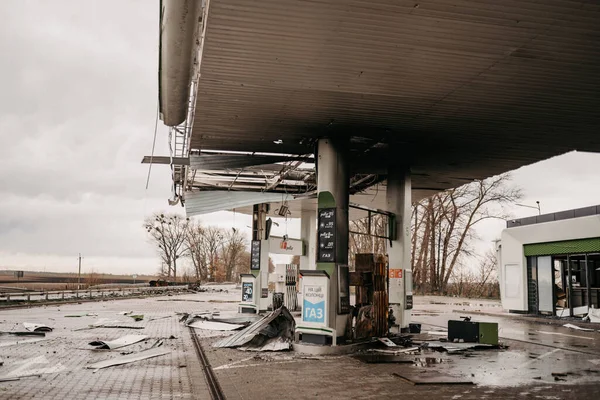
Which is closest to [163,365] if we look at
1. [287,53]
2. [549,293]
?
→ [287,53]

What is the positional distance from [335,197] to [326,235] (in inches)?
38.9

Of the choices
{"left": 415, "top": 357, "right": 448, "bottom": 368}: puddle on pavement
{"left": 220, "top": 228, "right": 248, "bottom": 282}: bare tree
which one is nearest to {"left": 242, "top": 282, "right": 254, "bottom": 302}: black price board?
{"left": 415, "top": 357, "right": 448, "bottom": 368}: puddle on pavement

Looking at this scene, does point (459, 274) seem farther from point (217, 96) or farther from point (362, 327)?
point (217, 96)

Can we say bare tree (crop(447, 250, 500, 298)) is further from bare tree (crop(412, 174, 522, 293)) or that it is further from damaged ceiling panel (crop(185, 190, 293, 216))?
damaged ceiling panel (crop(185, 190, 293, 216))

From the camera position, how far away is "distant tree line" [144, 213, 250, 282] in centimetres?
7844

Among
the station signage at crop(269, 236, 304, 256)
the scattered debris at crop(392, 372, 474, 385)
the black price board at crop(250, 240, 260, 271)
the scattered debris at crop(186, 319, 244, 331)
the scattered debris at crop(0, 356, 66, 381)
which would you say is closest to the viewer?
the scattered debris at crop(392, 372, 474, 385)

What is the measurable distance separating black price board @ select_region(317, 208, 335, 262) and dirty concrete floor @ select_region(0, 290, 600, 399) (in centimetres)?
255

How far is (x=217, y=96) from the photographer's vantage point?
1150 cm

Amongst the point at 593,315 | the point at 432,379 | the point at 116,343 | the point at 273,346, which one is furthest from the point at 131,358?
Answer: the point at 593,315

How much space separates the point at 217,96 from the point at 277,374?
5.64 m

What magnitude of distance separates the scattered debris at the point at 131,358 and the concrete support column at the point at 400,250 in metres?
7.50

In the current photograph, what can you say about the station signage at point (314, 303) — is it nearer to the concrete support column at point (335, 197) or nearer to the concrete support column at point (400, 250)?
the concrete support column at point (335, 197)

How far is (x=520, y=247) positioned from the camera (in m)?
27.9

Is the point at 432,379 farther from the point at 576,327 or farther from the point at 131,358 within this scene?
the point at 576,327
